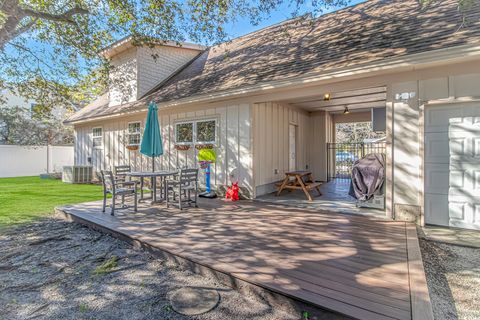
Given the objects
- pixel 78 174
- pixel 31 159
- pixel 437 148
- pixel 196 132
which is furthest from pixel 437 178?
pixel 31 159

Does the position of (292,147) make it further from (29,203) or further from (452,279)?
(29,203)

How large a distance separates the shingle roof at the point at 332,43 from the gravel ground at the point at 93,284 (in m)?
4.27

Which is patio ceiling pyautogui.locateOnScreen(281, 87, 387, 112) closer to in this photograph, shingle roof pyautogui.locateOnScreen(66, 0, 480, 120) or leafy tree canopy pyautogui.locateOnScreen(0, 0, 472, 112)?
shingle roof pyautogui.locateOnScreen(66, 0, 480, 120)

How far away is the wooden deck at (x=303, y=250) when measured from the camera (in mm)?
2076

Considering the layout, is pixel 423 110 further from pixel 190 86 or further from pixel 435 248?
pixel 190 86

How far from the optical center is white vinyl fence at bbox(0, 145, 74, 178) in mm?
14422

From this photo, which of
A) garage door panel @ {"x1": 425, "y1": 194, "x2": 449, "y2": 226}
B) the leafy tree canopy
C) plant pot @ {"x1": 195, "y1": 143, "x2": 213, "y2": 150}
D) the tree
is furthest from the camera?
the tree

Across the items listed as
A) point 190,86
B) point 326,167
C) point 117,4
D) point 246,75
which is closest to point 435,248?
point 246,75

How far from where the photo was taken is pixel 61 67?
7637mm

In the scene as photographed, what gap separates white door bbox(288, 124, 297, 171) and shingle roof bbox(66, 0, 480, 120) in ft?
8.52

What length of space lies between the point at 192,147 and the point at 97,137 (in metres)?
5.91

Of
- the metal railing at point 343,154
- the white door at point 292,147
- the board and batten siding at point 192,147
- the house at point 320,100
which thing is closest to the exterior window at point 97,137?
the house at point 320,100

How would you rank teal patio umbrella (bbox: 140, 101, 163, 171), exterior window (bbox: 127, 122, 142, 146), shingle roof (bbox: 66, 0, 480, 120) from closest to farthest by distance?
shingle roof (bbox: 66, 0, 480, 120), teal patio umbrella (bbox: 140, 101, 163, 171), exterior window (bbox: 127, 122, 142, 146)

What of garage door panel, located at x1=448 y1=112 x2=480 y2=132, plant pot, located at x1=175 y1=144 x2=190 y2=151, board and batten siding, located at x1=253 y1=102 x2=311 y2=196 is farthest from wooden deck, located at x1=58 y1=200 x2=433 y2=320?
plant pot, located at x1=175 y1=144 x2=190 y2=151
